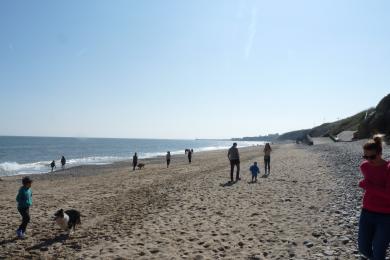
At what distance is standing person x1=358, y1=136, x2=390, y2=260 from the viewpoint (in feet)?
14.3

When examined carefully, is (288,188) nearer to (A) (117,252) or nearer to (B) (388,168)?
(A) (117,252)

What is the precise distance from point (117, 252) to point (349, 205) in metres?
7.10

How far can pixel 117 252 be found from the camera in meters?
7.49

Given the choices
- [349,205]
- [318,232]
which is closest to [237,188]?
[349,205]

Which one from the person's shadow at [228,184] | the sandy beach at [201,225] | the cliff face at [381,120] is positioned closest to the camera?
the sandy beach at [201,225]

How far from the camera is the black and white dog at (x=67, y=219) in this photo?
8836 millimetres

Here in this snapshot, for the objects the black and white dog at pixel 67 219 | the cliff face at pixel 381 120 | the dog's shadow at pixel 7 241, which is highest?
the cliff face at pixel 381 120

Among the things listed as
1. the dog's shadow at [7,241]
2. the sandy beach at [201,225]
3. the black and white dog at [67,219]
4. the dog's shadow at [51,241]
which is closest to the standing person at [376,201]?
the sandy beach at [201,225]

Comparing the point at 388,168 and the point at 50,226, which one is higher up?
the point at 388,168

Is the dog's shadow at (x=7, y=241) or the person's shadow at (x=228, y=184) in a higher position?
the person's shadow at (x=228, y=184)

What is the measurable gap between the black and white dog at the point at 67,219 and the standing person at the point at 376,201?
703 cm

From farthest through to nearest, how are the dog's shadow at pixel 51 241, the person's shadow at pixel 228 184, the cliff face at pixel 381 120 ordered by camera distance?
the cliff face at pixel 381 120 < the person's shadow at pixel 228 184 < the dog's shadow at pixel 51 241

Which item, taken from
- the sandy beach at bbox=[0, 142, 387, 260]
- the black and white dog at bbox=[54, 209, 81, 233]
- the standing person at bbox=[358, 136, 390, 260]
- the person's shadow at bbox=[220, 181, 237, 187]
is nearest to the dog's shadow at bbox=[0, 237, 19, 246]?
the sandy beach at bbox=[0, 142, 387, 260]

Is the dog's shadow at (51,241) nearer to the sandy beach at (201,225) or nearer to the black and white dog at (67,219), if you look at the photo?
the sandy beach at (201,225)
